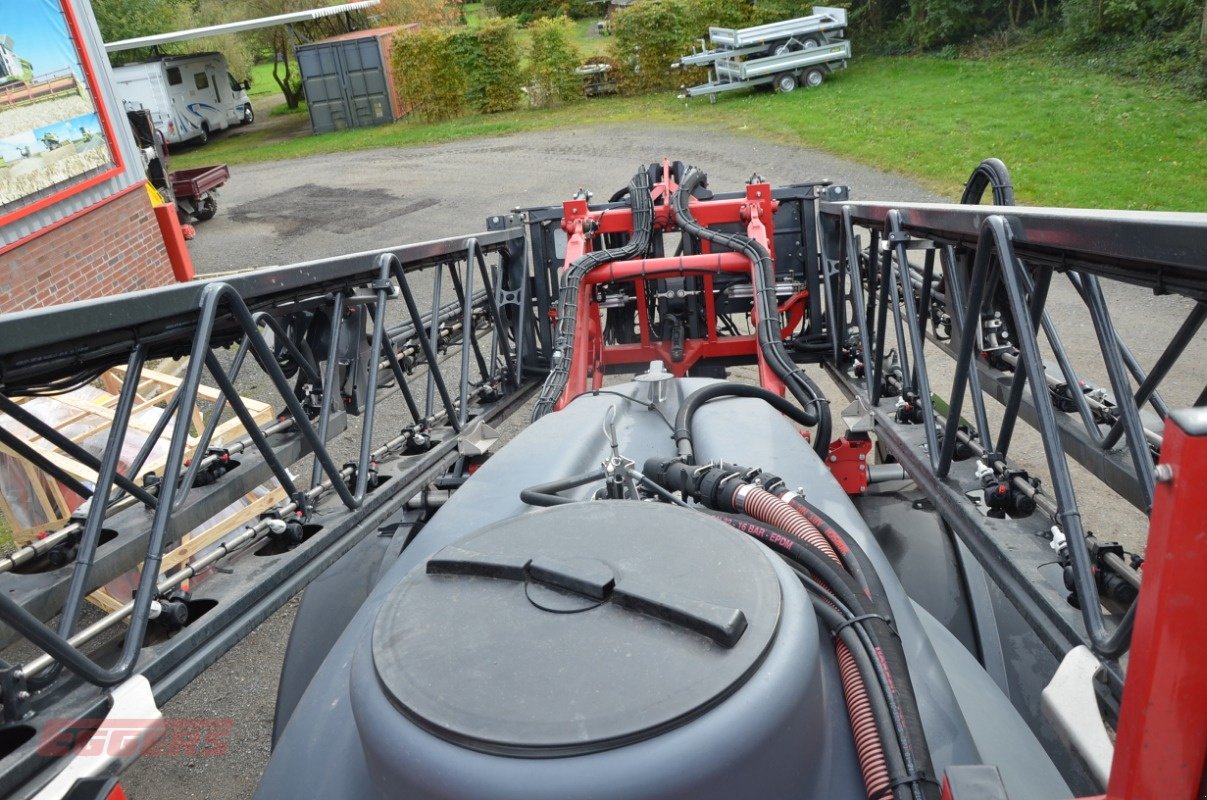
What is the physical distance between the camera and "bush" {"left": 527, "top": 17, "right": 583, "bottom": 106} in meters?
25.4

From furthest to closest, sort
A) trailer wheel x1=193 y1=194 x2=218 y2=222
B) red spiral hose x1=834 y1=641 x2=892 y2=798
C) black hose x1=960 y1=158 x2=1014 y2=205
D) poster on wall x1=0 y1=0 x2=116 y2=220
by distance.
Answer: trailer wheel x1=193 y1=194 x2=218 y2=222 → poster on wall x1=0 y1=0 x2=116 y2=220 → black hose x1=960 y1=158 x2=1014 y2=205 → red spiral hose x1=834 y1=641 x2=892 y2=798

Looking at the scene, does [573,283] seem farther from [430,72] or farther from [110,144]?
[430,72]

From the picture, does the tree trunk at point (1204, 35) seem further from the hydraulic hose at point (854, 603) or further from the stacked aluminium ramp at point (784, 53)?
the hydraulic hose at point (854, 603)

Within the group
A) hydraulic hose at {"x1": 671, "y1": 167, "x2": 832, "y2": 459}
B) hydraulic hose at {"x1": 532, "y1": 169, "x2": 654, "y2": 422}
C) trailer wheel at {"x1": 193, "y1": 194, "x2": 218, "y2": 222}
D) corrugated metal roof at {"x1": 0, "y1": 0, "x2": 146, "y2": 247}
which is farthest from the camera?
trailer wheel at {"x1": 193, "y1": 194, "x2": 218, "y2": 222}

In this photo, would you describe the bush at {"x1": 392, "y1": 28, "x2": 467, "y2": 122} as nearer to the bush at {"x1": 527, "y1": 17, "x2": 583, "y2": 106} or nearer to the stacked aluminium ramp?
the bush at {"x1": 527, "y1": 17, "x2": 583, "y2": 106}

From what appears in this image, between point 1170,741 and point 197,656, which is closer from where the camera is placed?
point 1170,741

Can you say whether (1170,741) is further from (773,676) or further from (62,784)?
(62,784)

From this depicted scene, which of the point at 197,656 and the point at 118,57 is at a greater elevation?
the point at 118,57

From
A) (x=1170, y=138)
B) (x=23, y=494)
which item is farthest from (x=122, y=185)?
(x=1170, y=138)

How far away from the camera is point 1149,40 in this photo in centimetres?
1766

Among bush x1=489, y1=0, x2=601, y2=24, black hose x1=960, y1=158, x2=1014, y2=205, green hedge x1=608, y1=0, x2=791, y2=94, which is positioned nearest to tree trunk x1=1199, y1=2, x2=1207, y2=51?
green hedge x1=608, y1=0, x2=791, y2=94

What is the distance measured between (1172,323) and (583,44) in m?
30.3

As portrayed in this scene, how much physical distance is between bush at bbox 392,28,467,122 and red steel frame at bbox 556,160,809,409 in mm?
22492

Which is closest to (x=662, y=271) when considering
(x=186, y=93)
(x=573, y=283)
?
(x=573, y=283)
